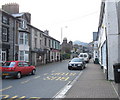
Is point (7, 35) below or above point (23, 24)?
below

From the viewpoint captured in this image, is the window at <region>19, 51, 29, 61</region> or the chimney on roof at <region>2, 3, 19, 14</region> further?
the chimney on roof at <region>2, 3, 19, 14</region>

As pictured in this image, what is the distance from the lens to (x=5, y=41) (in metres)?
19.1

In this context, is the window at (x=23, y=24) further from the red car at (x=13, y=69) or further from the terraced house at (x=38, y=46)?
the red car at (x=13, y=69)

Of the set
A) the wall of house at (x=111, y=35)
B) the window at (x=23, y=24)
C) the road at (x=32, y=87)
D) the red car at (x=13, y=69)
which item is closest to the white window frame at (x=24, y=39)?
the window at (x=23, y=24)

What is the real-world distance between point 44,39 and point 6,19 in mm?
14597

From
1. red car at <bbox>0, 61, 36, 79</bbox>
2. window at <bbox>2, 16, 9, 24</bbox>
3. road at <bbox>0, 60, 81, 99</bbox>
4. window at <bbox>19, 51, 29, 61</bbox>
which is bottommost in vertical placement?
road at <bbox>0, 60, 81, 99</bbox>

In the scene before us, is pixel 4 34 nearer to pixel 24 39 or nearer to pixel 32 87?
pixel 24 39

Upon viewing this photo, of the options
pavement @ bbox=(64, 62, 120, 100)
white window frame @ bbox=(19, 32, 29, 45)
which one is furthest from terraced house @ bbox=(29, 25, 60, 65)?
pavement @ bbox=(64, 62, 120, 100)

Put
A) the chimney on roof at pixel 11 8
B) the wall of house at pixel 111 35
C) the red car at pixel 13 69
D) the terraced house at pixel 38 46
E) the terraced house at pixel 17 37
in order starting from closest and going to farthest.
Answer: the wall of house at pixel 111 35
the red car at pixel 13 69
the terraced house at pixel 17 37
the chimney on roof at pixel 11 8
the terraced house at pixel 38 46

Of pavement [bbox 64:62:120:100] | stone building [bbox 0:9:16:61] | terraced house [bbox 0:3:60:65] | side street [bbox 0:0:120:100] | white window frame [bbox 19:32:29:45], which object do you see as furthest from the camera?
white window frame [bbox 19:32:29:45]

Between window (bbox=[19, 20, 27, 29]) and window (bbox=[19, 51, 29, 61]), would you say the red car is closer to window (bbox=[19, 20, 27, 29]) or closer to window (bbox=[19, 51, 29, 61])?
window (bbox=[19, 51, 29, 61])

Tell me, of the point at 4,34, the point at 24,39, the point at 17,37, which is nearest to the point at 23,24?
the point at 24,39

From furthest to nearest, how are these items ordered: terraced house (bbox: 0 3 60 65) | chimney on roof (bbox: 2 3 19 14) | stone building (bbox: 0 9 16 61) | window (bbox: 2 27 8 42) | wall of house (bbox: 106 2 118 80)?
chimney on roof (bbox: 2 3 19 14) < terraced house (bbox: 0 3 60 65) < window (bbox: 2 27 8 42) < stone building (bbox: 0 9 16 61) < wall of house (bbox: 106 2 118 80)

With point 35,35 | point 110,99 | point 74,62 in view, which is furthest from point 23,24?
point 110,99
